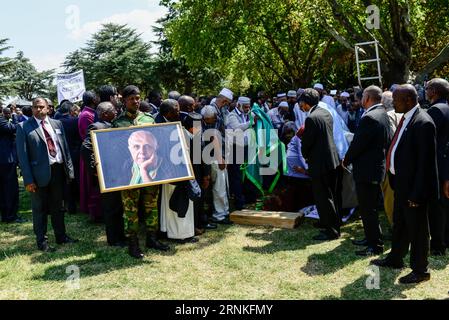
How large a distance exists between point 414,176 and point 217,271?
241 centimetres

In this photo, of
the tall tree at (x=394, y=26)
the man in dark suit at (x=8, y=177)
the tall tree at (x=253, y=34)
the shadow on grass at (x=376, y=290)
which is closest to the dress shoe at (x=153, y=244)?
the shadow on grass at (x=376, y=290)

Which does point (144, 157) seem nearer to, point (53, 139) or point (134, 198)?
point (134, 198)

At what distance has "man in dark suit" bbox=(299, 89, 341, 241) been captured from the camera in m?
6.09

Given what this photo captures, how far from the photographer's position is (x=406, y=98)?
451cm

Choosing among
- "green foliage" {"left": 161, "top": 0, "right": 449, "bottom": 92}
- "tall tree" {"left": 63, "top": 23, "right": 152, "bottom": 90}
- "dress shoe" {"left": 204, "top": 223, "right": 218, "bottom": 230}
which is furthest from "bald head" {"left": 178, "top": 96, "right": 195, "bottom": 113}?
"tall tree" {"left": 63, "top": 23, "right": 152, "bottom": 90}

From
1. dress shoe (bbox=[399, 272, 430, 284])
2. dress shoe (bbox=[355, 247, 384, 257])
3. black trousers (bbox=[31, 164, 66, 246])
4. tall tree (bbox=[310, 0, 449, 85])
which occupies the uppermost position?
tall tree (bbox=[310, 0, 449, 85])

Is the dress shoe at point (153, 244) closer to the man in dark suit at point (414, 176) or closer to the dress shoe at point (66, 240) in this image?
the dress shoe at point (66, 240)

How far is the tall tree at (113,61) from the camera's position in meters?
34.5

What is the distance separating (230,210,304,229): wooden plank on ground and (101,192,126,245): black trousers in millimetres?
1933

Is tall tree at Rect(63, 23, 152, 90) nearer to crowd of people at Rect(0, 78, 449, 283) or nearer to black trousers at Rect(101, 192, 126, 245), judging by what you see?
crowd of people at Rect(0, 78, 449, 283)
